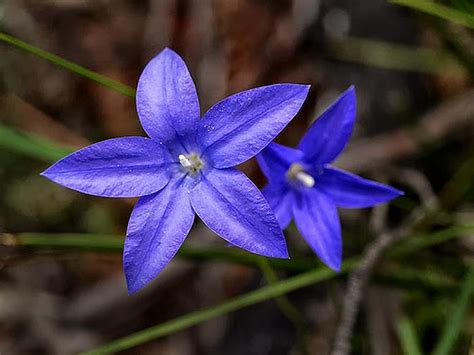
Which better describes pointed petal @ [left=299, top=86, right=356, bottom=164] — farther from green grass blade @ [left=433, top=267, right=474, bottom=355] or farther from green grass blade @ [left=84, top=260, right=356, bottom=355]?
green grass blade @ [left=433, top=267, right=474, bottom=355]

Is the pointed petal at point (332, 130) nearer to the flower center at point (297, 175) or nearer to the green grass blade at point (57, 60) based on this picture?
the flower center at point (297, 175)

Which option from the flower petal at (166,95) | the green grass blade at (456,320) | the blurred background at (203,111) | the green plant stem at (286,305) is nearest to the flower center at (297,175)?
the green plant stem at (286,305)

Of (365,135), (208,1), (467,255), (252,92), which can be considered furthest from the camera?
(208,1)

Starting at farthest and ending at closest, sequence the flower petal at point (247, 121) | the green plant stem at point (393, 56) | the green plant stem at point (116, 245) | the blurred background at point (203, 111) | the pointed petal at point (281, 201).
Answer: the green plant stem at point (393, 56) → the blurred background at point (203, 111) → the green plant stem at point (116, 245) → the pointed petal at point (281, 201) → the flower petal at point (247, 121)

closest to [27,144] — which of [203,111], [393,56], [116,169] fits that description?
[116,169]

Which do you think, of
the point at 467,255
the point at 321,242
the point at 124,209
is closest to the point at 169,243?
the point at 321,242

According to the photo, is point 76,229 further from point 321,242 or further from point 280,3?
point 321,242

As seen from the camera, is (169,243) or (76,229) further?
(76,229)
